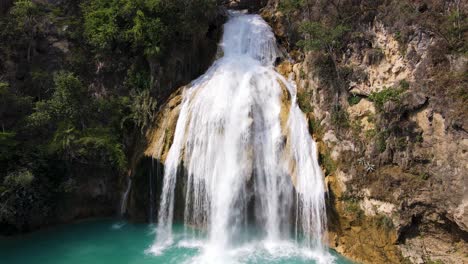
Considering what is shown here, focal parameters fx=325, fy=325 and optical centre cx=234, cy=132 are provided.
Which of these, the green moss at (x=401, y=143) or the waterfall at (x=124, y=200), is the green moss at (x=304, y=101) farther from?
the waterfall at (x=124, y=200)

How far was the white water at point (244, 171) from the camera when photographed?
42.8 ft

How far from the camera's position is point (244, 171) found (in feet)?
44.5

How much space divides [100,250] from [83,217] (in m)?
3.28

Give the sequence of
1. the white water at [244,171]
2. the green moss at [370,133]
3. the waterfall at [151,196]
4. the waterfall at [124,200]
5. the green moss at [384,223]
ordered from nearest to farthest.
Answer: the green moss at [384,223] → the green moss at [370,133] → the white water at [244,171] → the waterfall at [151,196] → the waterfall at [124,200]

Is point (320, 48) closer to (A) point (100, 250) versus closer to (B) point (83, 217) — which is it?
(A) point (100, 250)

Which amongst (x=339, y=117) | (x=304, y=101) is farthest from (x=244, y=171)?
(x=339, y=117)

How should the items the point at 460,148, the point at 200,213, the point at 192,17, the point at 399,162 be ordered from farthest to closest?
the point at 192,17
the point at 200,213
the point at 399,162
the point at 460,148

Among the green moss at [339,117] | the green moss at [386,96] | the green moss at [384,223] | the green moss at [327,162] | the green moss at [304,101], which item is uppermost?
the green moss at [304,101]

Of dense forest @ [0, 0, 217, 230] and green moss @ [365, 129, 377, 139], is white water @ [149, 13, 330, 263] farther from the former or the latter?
dense forest @ [0, 0, 217, 230]

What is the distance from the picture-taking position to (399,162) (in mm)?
11805

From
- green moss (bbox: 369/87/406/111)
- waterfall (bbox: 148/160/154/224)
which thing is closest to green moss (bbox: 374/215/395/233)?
Result: green moss (bbox: 369/87/406/111)

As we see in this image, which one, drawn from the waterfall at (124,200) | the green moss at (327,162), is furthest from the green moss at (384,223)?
the waterfall at (124,200)

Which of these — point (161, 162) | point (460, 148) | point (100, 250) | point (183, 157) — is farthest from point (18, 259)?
point (460, 148)

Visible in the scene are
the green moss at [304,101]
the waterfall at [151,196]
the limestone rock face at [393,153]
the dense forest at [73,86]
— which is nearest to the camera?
the limestone rock face at [393,153]
